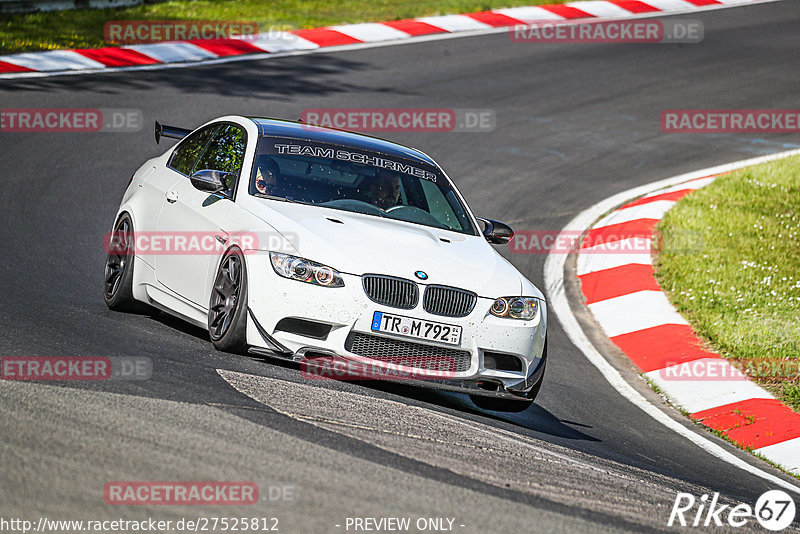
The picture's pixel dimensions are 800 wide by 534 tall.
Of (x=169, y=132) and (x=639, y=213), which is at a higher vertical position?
(x=169, y=132)

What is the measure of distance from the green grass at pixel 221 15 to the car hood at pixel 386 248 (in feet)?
33.2

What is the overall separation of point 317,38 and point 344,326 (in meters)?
12.7

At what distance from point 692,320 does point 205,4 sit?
1263 centimetres

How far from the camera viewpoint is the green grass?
16562mm

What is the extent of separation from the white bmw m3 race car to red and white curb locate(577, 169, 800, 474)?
6.56ft

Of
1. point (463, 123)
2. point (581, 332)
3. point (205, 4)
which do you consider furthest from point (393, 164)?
point (205, 4)

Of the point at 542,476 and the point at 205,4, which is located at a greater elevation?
the point at 205,4

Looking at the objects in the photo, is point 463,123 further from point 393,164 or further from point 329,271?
point 329,271

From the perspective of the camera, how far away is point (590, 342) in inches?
391

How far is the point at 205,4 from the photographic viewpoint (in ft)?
65.6

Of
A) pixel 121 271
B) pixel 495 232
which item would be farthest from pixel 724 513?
pixel 121 271

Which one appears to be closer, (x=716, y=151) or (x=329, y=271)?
(x=329, y=271)

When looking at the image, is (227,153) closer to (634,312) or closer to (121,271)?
(121,271)

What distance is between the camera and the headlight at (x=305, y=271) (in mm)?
6598
